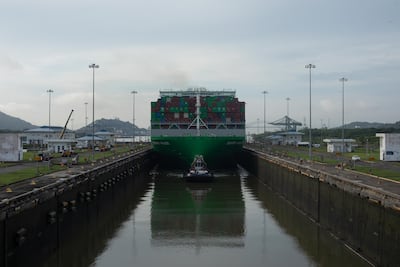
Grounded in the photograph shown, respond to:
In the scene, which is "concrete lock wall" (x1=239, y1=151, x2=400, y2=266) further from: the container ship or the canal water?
the container ship

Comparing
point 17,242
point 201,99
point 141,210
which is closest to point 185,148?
point 201,99

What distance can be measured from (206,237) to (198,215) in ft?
29.3

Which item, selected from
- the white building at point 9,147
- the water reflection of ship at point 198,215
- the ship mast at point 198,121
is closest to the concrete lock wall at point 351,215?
the water reflection of ship at point 198,215

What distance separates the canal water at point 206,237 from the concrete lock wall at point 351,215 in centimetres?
77

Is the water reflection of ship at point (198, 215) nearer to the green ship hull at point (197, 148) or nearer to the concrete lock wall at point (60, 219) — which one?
the concrete lock wall at point (60, 219)

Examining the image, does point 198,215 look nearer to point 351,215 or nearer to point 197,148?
point 351,215

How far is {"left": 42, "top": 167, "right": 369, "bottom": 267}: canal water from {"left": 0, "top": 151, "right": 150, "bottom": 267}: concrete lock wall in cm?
41

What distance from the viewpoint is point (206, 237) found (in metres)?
34.3

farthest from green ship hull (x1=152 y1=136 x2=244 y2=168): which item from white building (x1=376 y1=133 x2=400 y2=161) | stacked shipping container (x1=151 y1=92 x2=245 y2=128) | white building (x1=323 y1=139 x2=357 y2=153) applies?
white building (x1=376 y1=133 x2=400 y2=161)

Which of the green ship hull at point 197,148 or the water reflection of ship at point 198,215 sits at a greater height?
the green ship hull at point 197,148

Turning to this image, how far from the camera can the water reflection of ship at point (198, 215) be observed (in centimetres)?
3375

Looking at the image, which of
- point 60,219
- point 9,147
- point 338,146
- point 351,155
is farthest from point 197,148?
point 60,219

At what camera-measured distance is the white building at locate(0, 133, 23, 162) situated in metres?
61.8

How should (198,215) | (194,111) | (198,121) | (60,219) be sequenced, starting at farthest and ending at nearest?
1. (194,111)
2. (198,121)
3. (198,215)
4. (60,219)
